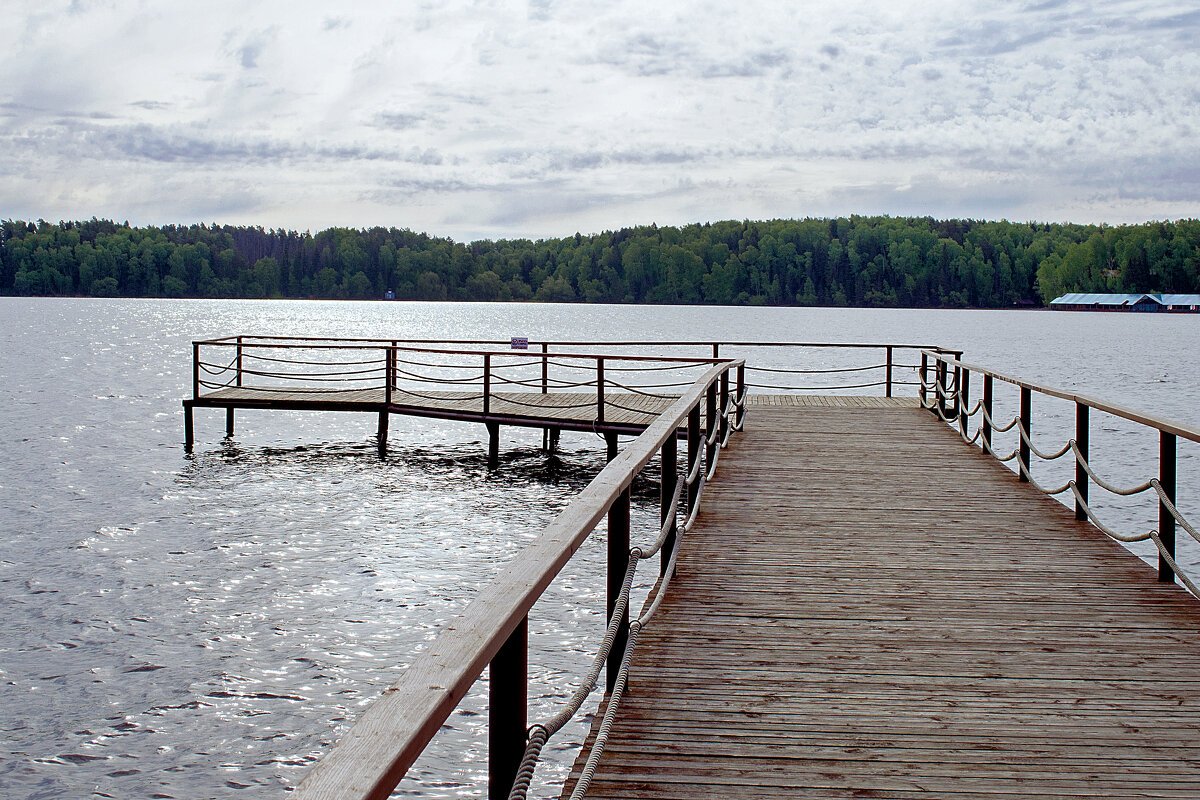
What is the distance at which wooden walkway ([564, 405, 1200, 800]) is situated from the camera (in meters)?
3.27

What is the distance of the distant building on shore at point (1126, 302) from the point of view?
145 metres

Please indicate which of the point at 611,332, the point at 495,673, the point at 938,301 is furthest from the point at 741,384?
the point at 938,301

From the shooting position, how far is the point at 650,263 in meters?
163

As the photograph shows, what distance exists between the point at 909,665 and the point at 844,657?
0.88ft

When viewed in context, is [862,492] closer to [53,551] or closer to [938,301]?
[53,551]

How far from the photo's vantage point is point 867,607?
5199 millimetres

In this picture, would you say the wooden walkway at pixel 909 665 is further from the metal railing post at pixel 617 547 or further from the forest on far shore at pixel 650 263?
the forest on far shore at pixel 650 263

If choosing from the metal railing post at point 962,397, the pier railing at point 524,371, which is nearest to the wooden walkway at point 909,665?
the metal railing post at point 962,397

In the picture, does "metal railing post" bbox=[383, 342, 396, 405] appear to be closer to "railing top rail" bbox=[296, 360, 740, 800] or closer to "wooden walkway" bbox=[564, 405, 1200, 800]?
"wooden walkway" bbox=[564, 405, 1200, 800]

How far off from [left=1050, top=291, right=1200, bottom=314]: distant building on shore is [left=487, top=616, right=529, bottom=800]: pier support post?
158102 millimetres

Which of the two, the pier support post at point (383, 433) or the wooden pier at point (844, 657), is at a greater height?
the wooden pier at point (844, 657)

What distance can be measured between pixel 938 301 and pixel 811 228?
70.2ft

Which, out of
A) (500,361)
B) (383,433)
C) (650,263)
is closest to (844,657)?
(383,433)

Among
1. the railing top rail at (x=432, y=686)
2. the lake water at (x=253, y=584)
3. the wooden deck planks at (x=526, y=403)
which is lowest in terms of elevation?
the lake water at (x=253, y=584)
